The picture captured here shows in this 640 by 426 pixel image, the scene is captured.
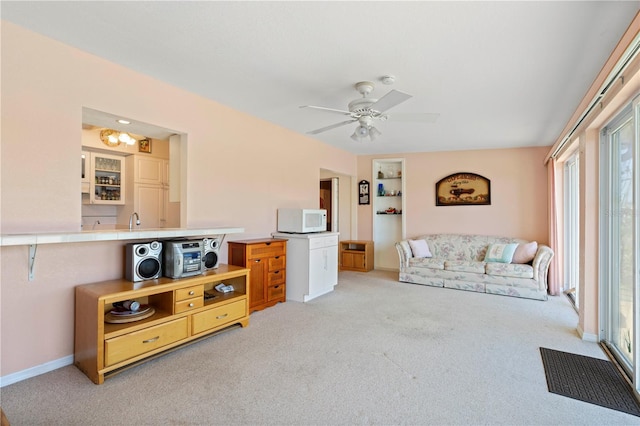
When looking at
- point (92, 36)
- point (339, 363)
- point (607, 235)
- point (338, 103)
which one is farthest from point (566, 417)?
point (92, 36)

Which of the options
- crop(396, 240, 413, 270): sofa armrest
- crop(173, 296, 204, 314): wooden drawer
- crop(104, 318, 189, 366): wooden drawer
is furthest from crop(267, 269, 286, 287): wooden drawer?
crop(396, 240, 413, 270): sofa armrest

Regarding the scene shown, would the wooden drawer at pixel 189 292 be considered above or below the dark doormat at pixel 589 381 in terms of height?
above

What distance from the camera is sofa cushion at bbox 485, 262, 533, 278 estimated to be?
466cm

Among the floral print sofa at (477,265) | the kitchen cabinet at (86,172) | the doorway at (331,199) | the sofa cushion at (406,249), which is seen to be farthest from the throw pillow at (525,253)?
the kitchen cabinet at (86,172)

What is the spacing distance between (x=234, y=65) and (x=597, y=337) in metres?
4.13

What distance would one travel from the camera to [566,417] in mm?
1904

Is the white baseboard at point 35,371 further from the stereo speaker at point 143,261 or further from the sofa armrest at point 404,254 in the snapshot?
the sofa armrest at point 404,254

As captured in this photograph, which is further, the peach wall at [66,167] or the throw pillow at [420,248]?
the throw pillow at [420,248]

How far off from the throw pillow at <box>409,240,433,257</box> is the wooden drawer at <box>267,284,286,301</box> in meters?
2.62

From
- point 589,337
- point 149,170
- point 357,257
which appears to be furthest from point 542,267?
point 149,170

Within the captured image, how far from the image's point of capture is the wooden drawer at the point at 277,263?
13.5 feet

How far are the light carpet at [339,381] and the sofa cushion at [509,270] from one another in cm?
107

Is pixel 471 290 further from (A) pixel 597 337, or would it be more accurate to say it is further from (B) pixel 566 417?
(B) pixel 566 417

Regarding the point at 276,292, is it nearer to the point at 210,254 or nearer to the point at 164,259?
the point at 210,254
